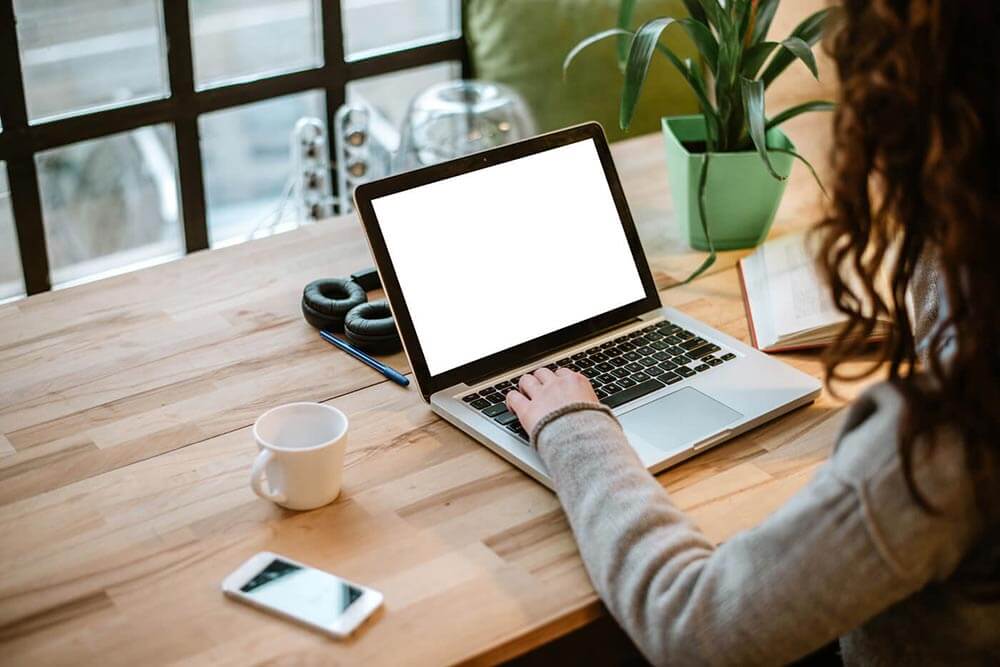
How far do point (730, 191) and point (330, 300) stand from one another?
58cm

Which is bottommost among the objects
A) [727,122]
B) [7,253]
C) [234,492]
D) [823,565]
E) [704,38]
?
[7,253]

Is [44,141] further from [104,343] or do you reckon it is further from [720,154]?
[720,154]

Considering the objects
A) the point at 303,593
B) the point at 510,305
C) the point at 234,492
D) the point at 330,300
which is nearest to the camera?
the point at 303,593

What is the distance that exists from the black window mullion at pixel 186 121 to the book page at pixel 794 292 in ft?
3.97

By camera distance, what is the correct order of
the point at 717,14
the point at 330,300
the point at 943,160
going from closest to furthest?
the point at 943,160 < the point at 330,300 < the point at 717,14

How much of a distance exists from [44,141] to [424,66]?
838 millimetres

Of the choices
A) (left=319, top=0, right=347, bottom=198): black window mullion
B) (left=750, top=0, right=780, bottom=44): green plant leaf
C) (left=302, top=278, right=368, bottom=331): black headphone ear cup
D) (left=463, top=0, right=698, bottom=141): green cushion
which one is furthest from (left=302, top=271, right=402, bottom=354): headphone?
(left=463, top=0, right=698, bottom=141): green cushion

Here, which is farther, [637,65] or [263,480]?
[637,65]

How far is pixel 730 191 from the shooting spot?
61.2 inches

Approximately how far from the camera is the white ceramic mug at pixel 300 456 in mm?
1015

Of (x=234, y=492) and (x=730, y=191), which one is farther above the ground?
(x=730, y=191)

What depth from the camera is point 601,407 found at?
1082 millimetres

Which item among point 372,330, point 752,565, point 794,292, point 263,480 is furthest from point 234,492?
point 794,292

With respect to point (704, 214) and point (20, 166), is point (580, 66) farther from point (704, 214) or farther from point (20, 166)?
point (20, 166)
